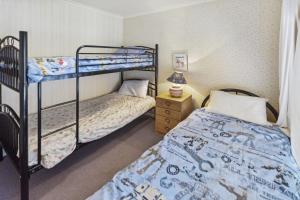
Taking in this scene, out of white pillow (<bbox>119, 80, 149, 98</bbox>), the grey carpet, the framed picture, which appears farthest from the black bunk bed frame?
the framed picture

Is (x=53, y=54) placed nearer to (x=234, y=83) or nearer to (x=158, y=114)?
(x=158, y=114)

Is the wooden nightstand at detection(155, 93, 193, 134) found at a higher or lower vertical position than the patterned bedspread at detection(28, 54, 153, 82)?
lower

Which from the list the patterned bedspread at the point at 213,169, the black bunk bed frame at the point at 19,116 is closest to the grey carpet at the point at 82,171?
the black bunk bed frame at the point at 19,116

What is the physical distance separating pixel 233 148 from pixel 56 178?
1.91 m

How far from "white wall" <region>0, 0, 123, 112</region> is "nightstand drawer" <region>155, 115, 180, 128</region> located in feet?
4.79

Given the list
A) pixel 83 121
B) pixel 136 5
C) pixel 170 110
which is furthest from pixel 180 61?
pixel 83 121

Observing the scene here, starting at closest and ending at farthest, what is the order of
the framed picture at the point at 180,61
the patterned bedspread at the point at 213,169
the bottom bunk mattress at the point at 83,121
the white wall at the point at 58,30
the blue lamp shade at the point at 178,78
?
the patterned bedspread at the point at 213,169, the bottom bunk mattress at the point at 83,121, the white wall at the point at 58,30, the blue lamp shade at the point at 178,78, the framed picture at the point at 180,61

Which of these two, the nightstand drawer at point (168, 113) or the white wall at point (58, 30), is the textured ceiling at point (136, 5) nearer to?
the white wall at point (58, 30)

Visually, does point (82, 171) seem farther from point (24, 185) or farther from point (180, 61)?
point (180, 61)

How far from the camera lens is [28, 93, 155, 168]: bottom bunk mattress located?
1.82 meters

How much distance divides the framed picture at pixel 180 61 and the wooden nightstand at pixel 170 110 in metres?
0.53

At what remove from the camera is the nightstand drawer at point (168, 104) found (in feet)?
9.79

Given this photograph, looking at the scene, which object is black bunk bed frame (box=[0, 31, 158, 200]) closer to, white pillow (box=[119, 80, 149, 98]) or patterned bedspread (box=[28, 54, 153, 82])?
patterned bedspread (box=[28, 54, 153, 82])

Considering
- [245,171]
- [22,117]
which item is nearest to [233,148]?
[245,171]
